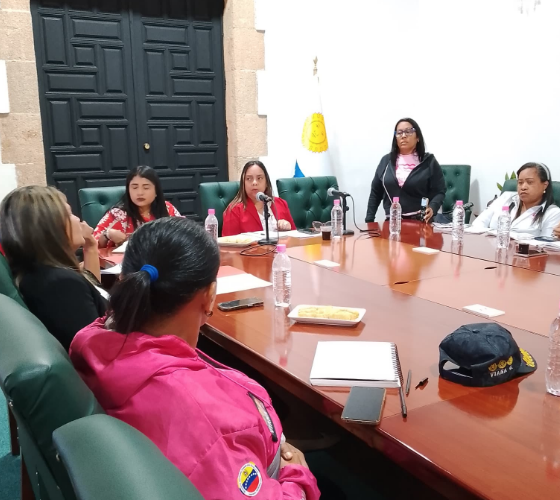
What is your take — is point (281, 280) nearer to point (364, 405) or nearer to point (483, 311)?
point (483, 311)

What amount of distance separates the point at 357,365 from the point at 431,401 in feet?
0.64

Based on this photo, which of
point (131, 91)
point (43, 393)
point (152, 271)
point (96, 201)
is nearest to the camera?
point (43, 393)

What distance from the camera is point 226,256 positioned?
98.2 inches

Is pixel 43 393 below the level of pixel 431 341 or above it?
above

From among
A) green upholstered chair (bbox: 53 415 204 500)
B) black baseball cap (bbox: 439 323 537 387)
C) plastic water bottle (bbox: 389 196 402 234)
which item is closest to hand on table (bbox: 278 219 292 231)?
plastic water bottle (bbox: 389 196 402 234)

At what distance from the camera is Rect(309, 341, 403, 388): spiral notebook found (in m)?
1.13

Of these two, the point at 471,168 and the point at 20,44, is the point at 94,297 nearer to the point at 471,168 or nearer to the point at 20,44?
the point at 20,44

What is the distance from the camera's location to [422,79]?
510 centimetres

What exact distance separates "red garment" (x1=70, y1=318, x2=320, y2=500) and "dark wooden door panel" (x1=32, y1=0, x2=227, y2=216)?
3.28 meters

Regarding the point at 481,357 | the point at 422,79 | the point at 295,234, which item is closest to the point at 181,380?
the point at 481,357

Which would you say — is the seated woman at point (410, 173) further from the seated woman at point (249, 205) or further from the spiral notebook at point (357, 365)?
the spiral notebook at point (357, 365)

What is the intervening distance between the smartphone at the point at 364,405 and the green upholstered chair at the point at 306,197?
2723mm

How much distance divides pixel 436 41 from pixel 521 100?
108cm

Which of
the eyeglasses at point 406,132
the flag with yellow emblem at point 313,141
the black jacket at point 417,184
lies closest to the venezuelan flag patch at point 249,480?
the black jacket at point 417,184
